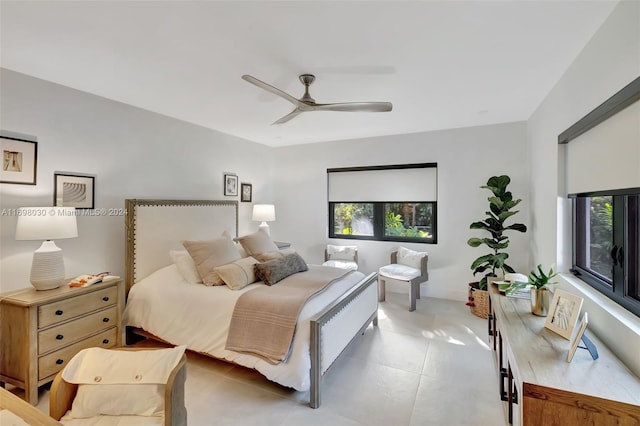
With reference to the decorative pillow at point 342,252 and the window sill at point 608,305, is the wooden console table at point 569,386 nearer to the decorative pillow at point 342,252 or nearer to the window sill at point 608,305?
the window sill at point 608,305

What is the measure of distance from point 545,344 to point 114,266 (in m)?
3.66

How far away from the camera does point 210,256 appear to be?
2.93 meters

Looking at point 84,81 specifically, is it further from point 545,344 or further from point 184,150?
point 545,344

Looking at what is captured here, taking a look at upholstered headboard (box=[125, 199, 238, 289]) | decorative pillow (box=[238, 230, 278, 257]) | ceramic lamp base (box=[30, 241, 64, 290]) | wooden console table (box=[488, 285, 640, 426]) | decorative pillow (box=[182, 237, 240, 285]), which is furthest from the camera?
decorative pillow (box=[238, 230, 278, 257])

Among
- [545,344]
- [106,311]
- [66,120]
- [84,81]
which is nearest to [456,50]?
[545,344]

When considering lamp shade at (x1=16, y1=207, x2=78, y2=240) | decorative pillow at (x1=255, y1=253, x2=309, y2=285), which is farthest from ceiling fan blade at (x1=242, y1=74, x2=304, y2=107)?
lamp shade at (x1=16, y1=207, x2=78, y2=240)

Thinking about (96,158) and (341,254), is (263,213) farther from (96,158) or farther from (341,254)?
(96,158)

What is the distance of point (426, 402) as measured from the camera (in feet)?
6.87

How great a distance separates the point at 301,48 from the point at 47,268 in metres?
2.54

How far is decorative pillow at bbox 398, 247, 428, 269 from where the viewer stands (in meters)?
4.18

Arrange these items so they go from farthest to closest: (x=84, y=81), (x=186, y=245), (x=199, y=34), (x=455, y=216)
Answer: (x=455, y=216) → (x=186, y=245) → (x=84, y=81) → (x=199, y=34)

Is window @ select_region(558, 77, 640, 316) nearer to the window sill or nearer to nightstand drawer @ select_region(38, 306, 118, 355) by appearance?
the window sill

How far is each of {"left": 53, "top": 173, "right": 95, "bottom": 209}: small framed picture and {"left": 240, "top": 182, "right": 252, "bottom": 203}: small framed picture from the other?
2.20 metres

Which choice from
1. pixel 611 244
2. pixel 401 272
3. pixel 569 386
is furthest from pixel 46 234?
pixel 611 244
